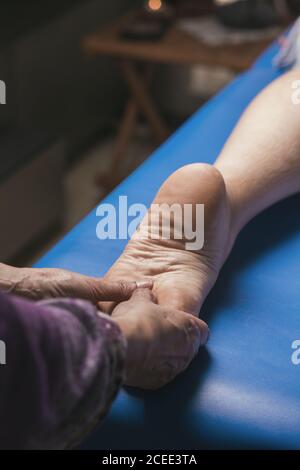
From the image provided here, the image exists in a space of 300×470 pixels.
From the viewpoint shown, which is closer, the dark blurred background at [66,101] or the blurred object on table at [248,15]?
the dark blurred background at [66,101]

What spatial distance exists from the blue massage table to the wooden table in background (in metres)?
0.92

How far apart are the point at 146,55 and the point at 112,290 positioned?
4.72 ft

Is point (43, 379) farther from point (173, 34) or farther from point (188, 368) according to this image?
point (173, 34)

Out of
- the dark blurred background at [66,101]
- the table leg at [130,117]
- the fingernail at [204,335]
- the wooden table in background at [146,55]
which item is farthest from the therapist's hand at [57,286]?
the table leg at [130,117]

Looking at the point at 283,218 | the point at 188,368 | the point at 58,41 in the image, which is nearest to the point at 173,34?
the point at 58,41

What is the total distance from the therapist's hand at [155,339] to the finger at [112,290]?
0.02 meters

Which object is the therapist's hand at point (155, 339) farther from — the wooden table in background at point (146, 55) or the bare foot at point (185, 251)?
the wooden table in background at point (146, 55)

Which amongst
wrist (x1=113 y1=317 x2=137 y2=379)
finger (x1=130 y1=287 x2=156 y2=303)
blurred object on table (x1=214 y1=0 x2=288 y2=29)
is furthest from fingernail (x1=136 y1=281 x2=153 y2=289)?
blurred object on table (x1=214 y1=0 x2=288 y2=29)

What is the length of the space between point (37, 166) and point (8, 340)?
1.34 meters

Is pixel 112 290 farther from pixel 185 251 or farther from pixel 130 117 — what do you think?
pixel 130 117

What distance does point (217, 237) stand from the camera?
0.95 m

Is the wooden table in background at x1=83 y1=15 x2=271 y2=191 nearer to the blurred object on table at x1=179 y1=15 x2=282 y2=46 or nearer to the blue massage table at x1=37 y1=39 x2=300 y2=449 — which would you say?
the blurred object on table at x1=179 y1=15 x2=282 y2=46

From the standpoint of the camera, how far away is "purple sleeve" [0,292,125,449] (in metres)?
0.57

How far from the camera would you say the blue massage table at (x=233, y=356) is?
2.38ft
